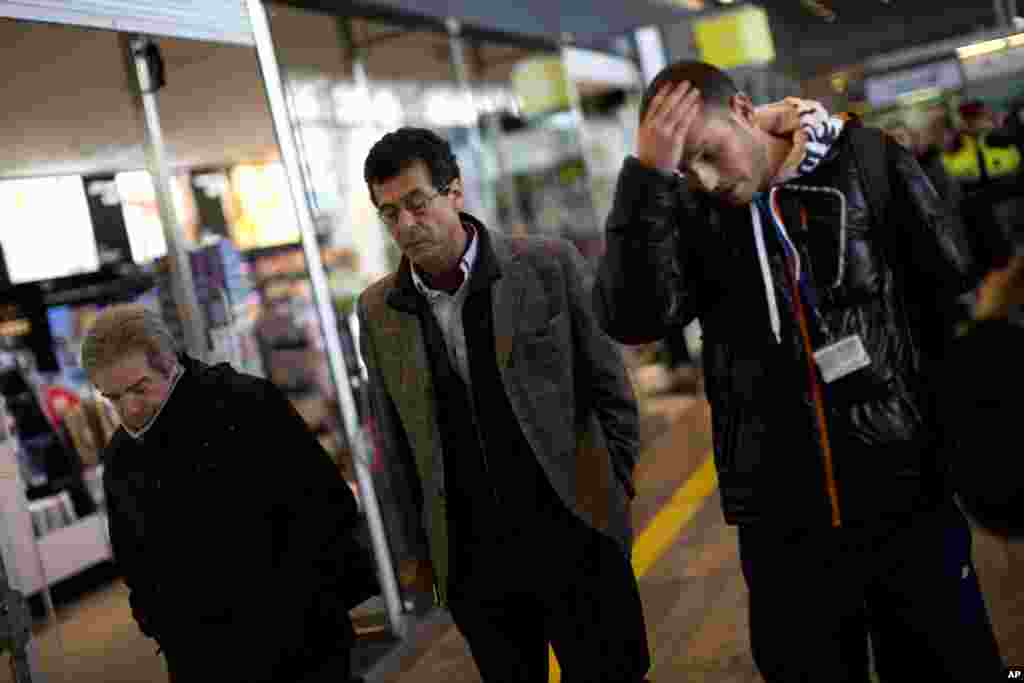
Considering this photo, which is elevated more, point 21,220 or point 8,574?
point 21,220

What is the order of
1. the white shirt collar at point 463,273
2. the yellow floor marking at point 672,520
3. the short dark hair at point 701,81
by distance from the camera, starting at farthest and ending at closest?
the yellow floor marking at point 672,520
the white shirt collar at point 463,273
the short dark hair at point 701,81

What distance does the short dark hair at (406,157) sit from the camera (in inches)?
105

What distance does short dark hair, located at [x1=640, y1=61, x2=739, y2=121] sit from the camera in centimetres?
220

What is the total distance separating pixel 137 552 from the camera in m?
2.68

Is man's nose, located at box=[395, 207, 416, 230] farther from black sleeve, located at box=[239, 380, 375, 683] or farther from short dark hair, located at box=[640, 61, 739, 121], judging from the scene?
short dark hair, located at box=[640, 61, 739, 121]

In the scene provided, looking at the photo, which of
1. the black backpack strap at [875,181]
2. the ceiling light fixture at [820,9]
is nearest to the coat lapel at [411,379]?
the black backpack strap at [875,181]

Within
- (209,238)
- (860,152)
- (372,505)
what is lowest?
(372,505)

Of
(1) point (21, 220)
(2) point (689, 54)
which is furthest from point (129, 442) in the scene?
(2) point (689, 54)

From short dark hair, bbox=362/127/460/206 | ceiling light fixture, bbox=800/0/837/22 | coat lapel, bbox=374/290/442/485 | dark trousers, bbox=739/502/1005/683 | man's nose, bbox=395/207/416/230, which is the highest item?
ceiling light fixture, bbox=800/0/837/22

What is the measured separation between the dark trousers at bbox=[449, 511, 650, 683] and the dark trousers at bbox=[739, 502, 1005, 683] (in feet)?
1.38

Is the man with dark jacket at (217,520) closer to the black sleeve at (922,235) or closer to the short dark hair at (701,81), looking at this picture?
the short dark hair at (701,81)

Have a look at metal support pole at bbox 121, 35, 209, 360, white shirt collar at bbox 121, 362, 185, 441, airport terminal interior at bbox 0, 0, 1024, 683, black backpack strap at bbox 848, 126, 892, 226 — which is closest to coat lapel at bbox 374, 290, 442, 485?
airport terminal interior at bbox 0, 0, 1024, 683

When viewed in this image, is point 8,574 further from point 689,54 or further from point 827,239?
point 689,54

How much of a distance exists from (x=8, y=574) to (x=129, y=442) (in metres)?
0.97
